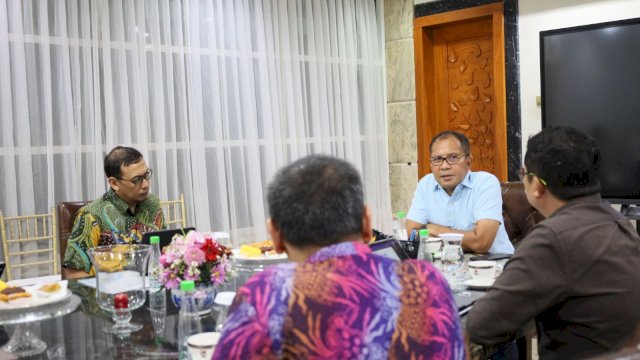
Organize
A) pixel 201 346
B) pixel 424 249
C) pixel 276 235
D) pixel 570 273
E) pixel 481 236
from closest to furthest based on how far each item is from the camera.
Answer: pixel 276 235 → pixel 201 346 → pixel 570 273 → pixel 424 249 → pixel 481 236

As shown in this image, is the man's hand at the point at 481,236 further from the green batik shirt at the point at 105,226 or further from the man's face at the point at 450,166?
the green batik shirt at the point at 105,226

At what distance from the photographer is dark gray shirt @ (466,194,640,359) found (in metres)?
1.58

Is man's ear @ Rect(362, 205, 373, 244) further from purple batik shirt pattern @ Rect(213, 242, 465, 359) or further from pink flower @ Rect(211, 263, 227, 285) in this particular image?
pink flower @ Rect(211, 263, 227, 285)

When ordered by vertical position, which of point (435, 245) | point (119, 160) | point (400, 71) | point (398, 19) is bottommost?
point (435, 245)

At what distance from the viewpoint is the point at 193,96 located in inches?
169

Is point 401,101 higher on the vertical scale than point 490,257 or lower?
higher

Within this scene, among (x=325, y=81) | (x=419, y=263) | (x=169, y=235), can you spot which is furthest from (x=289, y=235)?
(x=325, y=81)

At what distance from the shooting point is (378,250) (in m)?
2.05

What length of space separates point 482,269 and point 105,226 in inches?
59.5

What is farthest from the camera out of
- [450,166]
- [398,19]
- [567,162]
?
[398,19]

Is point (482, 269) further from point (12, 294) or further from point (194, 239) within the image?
point (12, 294)

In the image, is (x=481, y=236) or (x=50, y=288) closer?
(x=50, y=288)

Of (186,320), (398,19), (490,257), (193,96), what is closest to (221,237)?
(186,320)

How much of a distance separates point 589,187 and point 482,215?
45.7 inches
